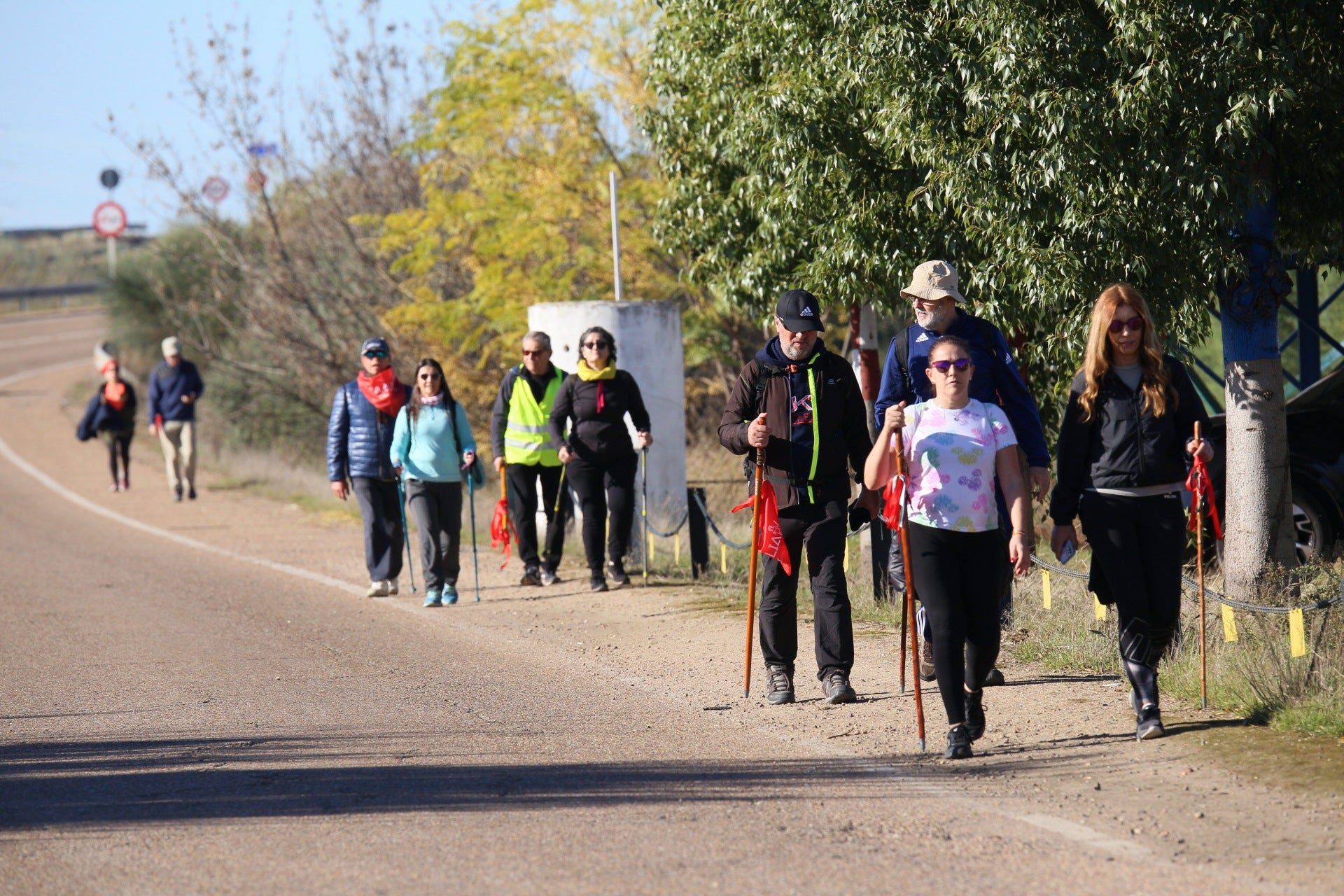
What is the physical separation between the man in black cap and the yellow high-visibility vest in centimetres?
445

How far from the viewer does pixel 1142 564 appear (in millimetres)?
6648

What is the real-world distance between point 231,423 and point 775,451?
24932 millimetres

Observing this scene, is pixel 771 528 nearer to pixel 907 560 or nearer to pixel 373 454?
pixel 907 560

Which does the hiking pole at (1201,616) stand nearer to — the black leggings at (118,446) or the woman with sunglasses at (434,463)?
the woman with sunglasses at (434,463)

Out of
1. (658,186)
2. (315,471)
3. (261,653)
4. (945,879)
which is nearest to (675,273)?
(658,186)

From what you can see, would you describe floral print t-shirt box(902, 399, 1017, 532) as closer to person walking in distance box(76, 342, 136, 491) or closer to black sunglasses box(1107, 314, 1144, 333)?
black sunglasses box(1107, 314, 1144, 333)

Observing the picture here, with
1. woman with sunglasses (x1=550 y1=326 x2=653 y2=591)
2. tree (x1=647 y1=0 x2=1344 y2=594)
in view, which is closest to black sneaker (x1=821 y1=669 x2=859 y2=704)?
tree (x1=647 y1=0 x2=1344 y2=594)

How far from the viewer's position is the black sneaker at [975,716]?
6660 mm

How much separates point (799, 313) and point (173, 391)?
1375 centimetres

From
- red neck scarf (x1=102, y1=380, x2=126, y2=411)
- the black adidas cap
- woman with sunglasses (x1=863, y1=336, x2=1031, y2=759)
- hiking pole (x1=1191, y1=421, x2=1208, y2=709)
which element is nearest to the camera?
woman with sunglasses (x1=863, y1=336, x2=1031, y2=759)

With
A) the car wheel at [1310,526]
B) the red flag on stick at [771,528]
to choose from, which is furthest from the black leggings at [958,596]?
the car wheel at [1310,526]

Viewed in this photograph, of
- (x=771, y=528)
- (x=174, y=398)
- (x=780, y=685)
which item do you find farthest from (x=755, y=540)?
(x=174, y=398)

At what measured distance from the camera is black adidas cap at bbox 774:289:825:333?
742 cm

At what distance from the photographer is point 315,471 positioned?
80.7ft
